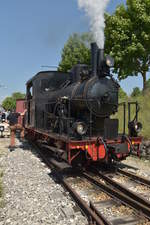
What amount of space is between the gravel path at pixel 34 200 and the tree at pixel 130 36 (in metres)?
12.9

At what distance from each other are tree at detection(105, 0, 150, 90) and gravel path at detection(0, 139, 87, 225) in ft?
42.5

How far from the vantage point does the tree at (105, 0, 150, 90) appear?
1758 centimetres

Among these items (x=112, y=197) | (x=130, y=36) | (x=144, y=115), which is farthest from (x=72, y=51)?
(x=112, y=197)

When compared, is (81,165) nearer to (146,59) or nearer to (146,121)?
(146,121)

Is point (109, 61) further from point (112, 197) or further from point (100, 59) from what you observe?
point (112, 197)

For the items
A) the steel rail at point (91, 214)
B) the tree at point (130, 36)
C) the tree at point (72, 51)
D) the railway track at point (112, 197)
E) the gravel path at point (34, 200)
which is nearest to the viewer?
the steel rail at point (91, 214)

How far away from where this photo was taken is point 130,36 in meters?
18.3

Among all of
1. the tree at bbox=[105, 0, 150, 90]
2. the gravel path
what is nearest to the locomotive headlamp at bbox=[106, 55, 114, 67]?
the gravel path

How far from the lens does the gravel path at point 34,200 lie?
4.35 meters

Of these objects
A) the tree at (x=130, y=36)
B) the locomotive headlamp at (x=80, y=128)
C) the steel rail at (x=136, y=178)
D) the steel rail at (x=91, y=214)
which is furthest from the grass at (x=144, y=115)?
the steel rail at (x=91, y=214)

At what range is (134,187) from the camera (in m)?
6.05

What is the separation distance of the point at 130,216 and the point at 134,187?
1.76 meters

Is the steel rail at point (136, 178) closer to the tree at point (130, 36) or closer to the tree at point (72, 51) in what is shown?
the tree at point (130, 36)

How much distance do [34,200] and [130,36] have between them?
1615 centimetres
